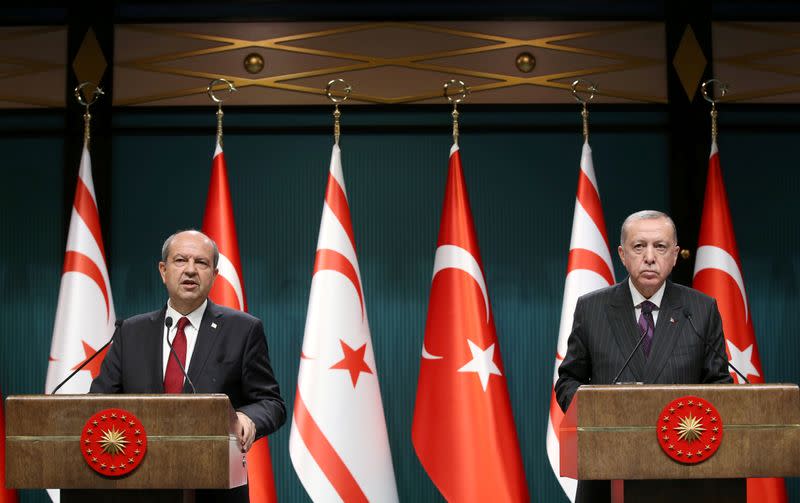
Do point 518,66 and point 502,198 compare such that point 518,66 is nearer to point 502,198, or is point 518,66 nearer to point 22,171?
point 502,198

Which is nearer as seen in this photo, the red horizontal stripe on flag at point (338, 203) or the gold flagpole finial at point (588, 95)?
the red horizontal stripe on flag at point (338, 203)

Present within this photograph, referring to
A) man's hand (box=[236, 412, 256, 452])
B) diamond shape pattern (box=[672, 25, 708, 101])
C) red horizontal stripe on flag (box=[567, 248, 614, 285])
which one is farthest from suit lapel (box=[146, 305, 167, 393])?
diamond shape pattern (box=[672, 25, 708, 101])

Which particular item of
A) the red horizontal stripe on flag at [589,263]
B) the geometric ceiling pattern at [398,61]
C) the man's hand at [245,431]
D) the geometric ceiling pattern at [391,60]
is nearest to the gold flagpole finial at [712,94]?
the geometric ceiling pattern at [398,61]

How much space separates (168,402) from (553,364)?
3.08 meters

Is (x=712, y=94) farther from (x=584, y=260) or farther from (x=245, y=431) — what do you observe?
(x=245, y=431)

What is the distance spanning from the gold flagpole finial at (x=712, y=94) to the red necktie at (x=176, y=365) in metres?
2.87

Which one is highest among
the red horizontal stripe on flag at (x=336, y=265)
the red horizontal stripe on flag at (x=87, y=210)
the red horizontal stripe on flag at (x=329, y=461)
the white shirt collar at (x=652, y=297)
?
the red horizontal stripe on flag at (x=87, y=210)

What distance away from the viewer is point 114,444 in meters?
2.36

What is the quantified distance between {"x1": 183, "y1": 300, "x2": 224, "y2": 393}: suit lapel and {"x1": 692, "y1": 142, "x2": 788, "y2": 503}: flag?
2.47 metres

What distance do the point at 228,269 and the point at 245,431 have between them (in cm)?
204

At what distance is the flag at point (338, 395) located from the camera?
4336 millimetres

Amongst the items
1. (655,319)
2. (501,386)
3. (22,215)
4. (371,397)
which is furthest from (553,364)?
(22,215)

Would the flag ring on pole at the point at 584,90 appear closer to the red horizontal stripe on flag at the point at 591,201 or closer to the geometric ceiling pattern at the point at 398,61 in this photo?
the geometric ceiling pattern at the point at 398,61

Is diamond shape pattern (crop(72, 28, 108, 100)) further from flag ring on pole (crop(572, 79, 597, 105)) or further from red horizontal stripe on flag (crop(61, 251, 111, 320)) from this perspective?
flag ring on pole (crop(572, 79, 597, 105))
